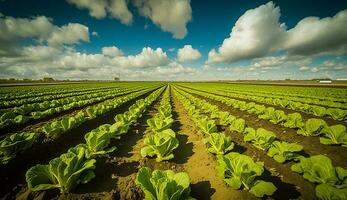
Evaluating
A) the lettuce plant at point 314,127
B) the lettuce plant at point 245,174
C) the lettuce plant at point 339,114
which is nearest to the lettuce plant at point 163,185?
the lettuce plant at point 245,174

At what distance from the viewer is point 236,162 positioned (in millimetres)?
3754

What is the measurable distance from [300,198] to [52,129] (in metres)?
7.16

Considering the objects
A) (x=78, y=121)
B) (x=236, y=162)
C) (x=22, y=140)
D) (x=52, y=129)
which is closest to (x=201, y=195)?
(x=236, y=162)

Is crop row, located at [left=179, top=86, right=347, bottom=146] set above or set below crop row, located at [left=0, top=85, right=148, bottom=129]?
above

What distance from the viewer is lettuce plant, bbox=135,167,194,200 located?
9.47 feet

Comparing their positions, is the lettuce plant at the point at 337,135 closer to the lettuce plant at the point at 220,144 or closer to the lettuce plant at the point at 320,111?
the lettuce plant at the point at 220,144

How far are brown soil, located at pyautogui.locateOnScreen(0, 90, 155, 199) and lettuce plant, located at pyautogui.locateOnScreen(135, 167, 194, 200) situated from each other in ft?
9.34

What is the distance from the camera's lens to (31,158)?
5.31 meters

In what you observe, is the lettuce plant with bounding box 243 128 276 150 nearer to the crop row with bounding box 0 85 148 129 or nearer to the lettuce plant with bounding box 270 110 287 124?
the lettuce plant with bounding box 270 110 287 124

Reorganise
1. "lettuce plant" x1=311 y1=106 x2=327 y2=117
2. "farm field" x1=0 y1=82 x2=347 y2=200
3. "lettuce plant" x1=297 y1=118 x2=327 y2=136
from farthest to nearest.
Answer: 1. "lettuce plant" x1=311 y1=106 x2=327 y2=117
2. "lettuce plant" x1=297 y1=118 x2=327 y2=136
3. "farm field" x1=0 y1=82 x2=347 y2=200

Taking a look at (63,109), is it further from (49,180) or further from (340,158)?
(340,158)

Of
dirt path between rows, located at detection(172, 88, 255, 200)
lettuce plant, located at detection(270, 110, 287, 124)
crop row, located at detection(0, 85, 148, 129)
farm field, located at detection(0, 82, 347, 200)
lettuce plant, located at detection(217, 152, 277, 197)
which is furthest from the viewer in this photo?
lettuce plant, located at detection(270, 110, 287, 124)

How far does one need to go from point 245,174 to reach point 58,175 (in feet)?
11.6

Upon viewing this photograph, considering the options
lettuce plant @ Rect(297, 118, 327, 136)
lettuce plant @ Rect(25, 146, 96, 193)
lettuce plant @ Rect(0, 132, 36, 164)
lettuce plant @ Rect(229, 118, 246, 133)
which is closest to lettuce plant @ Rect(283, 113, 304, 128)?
lettuce plant @ Rect(297, 118, 327, 136)
